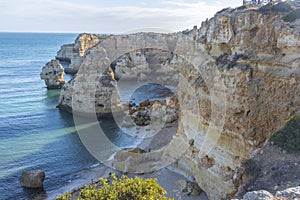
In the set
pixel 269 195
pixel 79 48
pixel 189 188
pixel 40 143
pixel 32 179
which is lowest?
pixel 40 143

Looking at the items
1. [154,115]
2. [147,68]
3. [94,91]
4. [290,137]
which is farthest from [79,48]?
[290,137]

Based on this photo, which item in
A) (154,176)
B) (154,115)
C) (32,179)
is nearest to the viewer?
(154,176)

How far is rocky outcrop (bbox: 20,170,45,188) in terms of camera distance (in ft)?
73.9

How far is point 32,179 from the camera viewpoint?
22484 mm

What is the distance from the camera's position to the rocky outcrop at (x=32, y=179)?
2253cm

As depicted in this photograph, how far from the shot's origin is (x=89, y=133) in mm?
34125

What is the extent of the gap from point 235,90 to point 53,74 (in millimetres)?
47271

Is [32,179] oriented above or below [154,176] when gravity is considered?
below

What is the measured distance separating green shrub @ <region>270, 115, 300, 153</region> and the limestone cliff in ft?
5.47

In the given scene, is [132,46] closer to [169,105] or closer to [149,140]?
[169,105]

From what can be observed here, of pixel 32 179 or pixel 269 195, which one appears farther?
pixel 32 179

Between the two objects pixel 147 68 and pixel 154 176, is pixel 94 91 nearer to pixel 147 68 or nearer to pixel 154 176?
pixel 154 176

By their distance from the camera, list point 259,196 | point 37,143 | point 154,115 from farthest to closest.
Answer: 1. point 154,115
2. point 37,143
3. point 259,196

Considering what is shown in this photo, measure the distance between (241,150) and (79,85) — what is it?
95.2 ft
